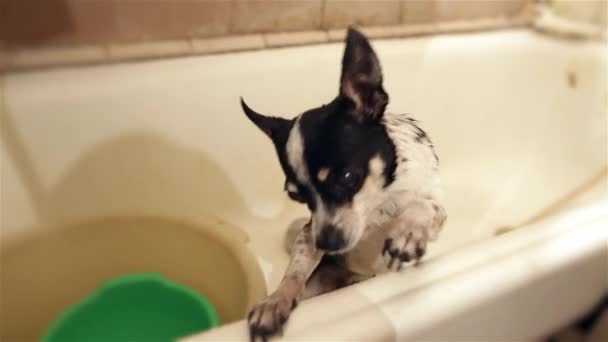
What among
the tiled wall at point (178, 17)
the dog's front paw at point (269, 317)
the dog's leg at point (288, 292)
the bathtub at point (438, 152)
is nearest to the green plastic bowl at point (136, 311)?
the bathtub at point (438, 152)

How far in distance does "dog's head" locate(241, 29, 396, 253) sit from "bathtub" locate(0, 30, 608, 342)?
0.09 metres

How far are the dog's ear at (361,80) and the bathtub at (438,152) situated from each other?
0.39 ft

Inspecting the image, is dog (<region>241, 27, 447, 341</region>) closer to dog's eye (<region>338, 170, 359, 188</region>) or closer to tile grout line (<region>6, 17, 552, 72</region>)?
dog's eye (<region>338, 170, 359, 188</region>)

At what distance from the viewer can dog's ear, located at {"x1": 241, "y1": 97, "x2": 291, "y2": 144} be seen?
Answer: 30.2 inches

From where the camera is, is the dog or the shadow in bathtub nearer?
the dog

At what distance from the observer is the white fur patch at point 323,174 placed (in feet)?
2.36

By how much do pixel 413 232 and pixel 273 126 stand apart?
265mm

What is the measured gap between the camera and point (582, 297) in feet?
3.00

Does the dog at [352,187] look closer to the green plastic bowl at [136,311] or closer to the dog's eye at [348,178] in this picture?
the dog's eye at [348,178]

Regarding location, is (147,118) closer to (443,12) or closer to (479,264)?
(479,264)

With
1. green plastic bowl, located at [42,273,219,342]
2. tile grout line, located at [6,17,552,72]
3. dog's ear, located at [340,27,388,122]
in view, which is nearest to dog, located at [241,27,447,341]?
dog's ear, located at [340,27,388,122]

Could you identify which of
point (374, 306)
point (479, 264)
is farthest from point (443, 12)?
point (374, 306)

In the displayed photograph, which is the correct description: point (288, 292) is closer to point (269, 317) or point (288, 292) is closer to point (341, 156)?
point (269, 317)

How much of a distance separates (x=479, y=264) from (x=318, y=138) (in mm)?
298
